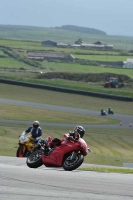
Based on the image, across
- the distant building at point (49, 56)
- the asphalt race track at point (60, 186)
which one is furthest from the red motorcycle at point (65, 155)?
the distant building at point (49, 56)

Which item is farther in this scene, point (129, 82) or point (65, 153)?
point (129, 82)

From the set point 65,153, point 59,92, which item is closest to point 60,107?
point 59,92

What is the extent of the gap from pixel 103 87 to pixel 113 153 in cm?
3919

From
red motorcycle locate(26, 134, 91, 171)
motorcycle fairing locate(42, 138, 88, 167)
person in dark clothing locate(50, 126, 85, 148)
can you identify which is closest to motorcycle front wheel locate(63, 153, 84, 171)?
red motorcycle locate(26, 134, 91, 171)

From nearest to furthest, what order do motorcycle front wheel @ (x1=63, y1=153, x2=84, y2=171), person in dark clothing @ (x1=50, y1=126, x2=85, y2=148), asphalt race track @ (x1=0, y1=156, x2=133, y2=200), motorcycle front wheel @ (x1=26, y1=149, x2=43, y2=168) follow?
1. asphalt race track @ (x1=0, y1=156, x2=133, y2=200)
2. motorcycle front wheel @ (x1=63, y1=153, x2=84, y2=171)
3. person in dark clothing @ (x1=50, y1=126, x2=85, y2=148)
4. motorcycle front wheel @ (x1=26, y1=149, x2=43, y2=168)

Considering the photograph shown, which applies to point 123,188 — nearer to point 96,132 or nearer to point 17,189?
point 17,189

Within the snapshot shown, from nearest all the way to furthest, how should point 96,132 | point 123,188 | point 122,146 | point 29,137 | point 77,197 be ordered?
point 77,197 < point 123,188 < point 29,137 < point 122,146 < point 96,132

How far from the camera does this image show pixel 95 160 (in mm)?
22578

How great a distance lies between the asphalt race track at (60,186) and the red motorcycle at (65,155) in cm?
136

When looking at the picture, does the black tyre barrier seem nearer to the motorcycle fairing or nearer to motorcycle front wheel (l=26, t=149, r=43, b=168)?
motorcycle front wheel (l=26, t=149, r=43, b=168)

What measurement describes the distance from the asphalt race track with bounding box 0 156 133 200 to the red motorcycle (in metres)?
1.36

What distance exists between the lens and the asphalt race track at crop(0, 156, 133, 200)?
9.80 metres

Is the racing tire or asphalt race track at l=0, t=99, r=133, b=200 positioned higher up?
asphalt race track at l=0, t=99, r=133, b=200

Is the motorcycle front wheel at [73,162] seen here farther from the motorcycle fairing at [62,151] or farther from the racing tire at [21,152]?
the racing tire at [21,152]
